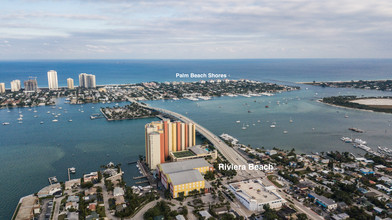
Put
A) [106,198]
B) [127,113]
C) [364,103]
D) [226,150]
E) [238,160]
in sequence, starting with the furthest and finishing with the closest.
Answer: [364,103], [127,113], [226,150], [238,160], [106,198]

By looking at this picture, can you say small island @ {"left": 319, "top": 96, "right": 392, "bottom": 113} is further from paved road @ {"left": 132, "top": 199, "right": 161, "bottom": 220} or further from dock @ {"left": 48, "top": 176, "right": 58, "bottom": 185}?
dock @ {"left": 48, "top": 176, "right": 58, "bottom": 185}

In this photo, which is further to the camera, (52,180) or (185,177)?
(52,180)

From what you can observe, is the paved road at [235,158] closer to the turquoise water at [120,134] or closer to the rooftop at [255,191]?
the rooftop at [255,191]

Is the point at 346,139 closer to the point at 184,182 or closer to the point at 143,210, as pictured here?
the point at 184,182

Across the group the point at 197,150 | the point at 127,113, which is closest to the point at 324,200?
the point at 197,150

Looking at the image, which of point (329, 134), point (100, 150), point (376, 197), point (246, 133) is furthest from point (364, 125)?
point (100, 150)

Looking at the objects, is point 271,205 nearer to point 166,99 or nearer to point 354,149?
point 354,149

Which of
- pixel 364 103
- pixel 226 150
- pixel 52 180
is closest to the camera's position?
pixel 52 180
